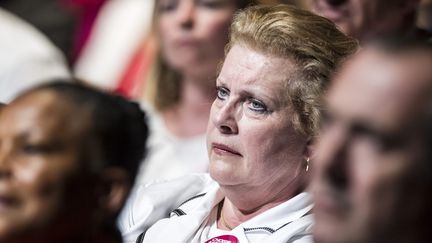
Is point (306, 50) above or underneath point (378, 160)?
underneath

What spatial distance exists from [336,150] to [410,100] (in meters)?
0.12

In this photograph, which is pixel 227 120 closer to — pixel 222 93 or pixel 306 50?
pixel 222 93

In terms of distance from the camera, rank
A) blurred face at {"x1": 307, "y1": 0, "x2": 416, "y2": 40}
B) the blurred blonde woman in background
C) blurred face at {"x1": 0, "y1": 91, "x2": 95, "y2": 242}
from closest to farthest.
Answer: blurred face at {"x1": 0, "y1": 91, "x2": 95, "y2": 242} < blurred face at {"x1": 307, "y1": 0, "x2": 416, "y2": 40} < the blurred blonde woman in background

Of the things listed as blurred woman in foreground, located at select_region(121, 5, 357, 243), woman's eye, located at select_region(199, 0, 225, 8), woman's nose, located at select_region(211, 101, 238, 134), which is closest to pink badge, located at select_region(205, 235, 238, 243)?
blurred woman in foreground, located at select_region(121, 5, 357, 243)

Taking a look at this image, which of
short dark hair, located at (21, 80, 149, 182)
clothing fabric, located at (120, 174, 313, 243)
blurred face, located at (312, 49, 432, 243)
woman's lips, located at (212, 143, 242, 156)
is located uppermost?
blurred face, located at (312, 49, 432, 243)

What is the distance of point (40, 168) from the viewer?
1709 mm

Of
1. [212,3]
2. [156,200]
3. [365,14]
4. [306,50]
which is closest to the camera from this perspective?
[306,50]

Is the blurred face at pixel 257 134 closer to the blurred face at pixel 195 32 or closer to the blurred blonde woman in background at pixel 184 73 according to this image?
the blurred blonde woman in background at pixel 184 73

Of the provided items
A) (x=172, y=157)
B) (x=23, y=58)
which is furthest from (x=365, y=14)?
(x=23, y=58)

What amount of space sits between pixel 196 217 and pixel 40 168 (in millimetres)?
697

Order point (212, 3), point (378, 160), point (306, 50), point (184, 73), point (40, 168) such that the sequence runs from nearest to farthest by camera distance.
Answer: point (378, 160) → point (40, 168) → point (306, 50) → point (212, 3) → point (184, 73)

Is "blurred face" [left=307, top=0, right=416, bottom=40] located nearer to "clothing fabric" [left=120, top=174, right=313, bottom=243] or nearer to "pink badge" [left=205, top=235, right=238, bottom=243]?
"clothing fabric" [left=120, top=174, right=313, bottom=243]

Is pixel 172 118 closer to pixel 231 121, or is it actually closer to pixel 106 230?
pixel 231 121

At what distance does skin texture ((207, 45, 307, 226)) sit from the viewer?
230 centimetres
